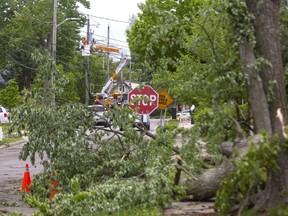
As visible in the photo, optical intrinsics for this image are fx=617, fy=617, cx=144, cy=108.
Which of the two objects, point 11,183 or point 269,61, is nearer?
point 269,61

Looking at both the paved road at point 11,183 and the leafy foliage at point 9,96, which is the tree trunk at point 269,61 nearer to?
the paved road at point 11,183

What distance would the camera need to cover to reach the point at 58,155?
32.1 ft

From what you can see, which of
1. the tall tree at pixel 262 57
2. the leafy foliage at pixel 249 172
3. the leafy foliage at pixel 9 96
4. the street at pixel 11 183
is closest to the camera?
the leafy foliage at pixel 249 172

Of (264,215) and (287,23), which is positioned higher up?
(287,23)

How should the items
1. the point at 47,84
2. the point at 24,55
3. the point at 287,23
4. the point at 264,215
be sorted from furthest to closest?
1. the point at 24,55
2. the point at 47,84
3. the point at 287,23
4. the point at 264,215

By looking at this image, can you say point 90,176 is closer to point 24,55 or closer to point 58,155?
point 58,155

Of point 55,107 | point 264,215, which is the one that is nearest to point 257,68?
point 264,215

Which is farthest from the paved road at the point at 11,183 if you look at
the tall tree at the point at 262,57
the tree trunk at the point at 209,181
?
the tall tree at the point at 262,57

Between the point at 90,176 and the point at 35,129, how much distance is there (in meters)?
1.38

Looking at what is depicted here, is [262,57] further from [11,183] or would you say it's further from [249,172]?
[11,183]

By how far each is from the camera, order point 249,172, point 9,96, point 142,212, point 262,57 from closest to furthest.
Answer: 1. point 249,172
2. point 262,57
3. point 142,212
4. point 9,96

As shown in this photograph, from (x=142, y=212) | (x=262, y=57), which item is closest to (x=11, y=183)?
(x=142, y=212)

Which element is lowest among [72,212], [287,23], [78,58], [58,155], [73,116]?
[72,212]

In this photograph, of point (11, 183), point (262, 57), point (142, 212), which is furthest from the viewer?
point (11, 183)
